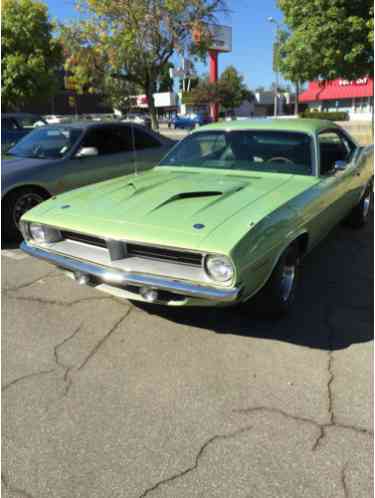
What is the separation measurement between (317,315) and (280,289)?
1.81ft

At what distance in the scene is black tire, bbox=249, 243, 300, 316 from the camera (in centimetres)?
307

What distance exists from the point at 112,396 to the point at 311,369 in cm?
127

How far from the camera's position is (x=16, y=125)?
12430mm

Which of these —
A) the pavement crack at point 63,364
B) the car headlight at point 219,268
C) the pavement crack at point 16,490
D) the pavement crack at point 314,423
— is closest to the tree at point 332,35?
the car headlight at point 219,268

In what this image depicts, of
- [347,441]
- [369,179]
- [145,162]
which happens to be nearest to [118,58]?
[145,162]

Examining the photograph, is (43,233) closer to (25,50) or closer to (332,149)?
(332,149)

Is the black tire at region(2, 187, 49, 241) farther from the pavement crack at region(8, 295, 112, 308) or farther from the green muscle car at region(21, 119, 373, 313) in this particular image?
the green muscle car at region(21, 119, 373, 313)

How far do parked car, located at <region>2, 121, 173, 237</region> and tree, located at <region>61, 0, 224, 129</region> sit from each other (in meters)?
5.62

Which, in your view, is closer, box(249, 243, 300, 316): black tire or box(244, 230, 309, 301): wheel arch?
Answer: box(244, 230, 309, 301): wheel arch

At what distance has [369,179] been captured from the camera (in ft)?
19.2

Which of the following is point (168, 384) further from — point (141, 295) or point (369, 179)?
point (369, 179)

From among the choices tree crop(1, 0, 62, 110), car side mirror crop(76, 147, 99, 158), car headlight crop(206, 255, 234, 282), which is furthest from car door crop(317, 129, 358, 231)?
tree crop(1, 0, 62, 110)

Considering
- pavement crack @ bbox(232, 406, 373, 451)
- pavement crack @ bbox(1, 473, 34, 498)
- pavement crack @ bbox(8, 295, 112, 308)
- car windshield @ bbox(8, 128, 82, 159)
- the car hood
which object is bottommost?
pavement crack @ bbox(1, 473, 34, 498)

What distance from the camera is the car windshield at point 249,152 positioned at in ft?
13.1
